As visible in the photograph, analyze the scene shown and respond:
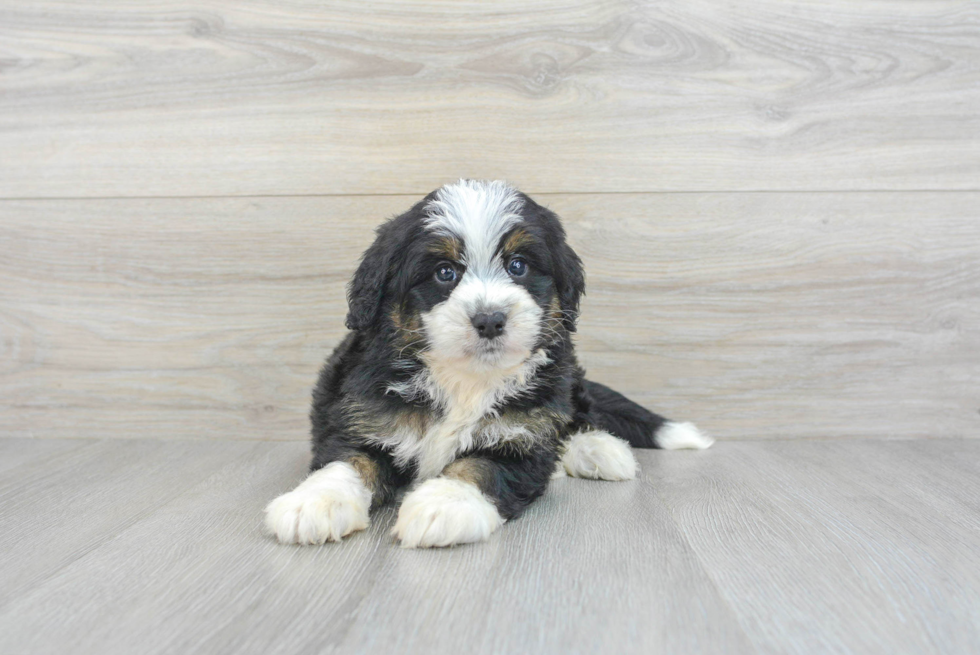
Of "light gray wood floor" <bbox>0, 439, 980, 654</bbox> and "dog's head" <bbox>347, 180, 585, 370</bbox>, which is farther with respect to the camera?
→ "dog's head" <bbox>347, 180, 585, 370</bbox>

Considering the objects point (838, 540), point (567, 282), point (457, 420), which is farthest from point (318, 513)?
point (838, 540)

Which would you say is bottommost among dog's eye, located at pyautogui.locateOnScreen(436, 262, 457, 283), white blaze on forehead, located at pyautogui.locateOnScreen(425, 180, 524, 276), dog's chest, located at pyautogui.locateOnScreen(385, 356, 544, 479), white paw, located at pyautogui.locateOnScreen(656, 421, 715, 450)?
white paw, located at pyautogui.locateOnScreen(656, 421, 715, 450)

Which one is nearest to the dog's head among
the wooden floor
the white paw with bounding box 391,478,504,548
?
the white paw with bounding box 391,478,504,548

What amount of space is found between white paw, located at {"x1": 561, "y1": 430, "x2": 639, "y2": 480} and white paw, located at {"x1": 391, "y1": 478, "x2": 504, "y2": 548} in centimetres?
65

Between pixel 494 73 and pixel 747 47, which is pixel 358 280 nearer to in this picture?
pixel 494 73

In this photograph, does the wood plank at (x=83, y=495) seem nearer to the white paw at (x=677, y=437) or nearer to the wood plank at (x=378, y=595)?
the wood plank at (x=378, y=595)

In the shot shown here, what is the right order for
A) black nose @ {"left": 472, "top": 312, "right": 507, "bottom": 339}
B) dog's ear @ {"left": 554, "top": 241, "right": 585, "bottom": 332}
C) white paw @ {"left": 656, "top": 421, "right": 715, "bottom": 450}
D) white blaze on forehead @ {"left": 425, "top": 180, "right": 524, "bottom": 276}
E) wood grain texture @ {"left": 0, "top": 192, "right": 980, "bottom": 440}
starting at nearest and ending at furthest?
black nose @ {"left": 472, "top": 312, "right": 507, "bottom": 339}
white blaze on forehead @ {"left": 425, "top": 180, "right": 524, "bottom": 276}
dog's ear @ {"left": 554, "top": 241, "right": 585, "bottom": 332}
white paw @ {"left": 656, "top": 421, "right": 715, "bottom": 450}
wood grain texture @ {"left": 0, "top": 192, "right": 980, "bottom": 440}

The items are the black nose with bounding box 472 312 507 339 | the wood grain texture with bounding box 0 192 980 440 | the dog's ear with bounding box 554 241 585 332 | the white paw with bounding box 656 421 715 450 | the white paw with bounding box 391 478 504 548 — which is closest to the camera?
the white paw with bounding box 391 478 504 548

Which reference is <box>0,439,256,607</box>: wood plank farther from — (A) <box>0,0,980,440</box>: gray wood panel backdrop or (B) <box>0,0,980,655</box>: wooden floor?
(A) <box>0,0,980,440</box>: gray wood panel backdrop

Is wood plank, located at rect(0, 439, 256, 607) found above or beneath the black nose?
beneath

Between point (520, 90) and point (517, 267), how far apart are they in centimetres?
109

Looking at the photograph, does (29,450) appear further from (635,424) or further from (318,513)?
(635,424)

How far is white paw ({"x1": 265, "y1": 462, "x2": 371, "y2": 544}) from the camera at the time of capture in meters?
1.69

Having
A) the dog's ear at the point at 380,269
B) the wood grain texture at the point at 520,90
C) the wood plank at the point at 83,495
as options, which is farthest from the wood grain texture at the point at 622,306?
the dog's ear at the point at 380,269
